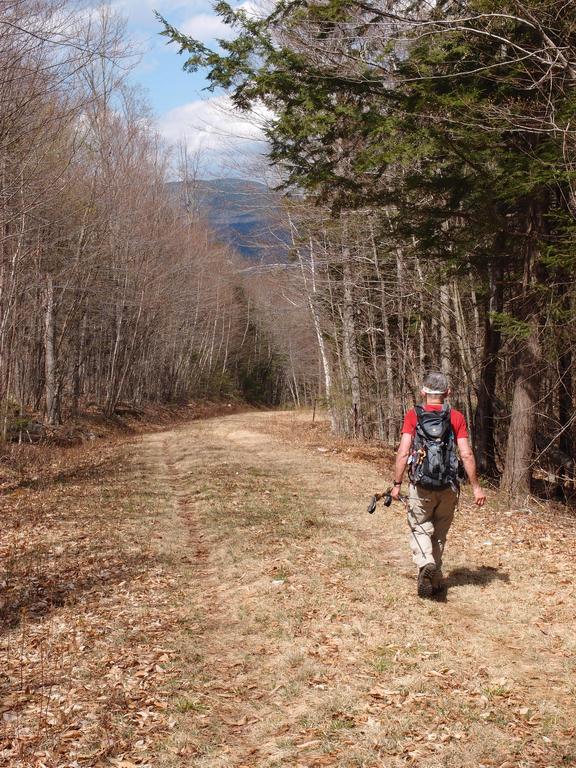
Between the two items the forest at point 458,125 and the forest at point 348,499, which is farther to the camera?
the forest at point 458,125

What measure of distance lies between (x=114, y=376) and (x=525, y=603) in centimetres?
2697

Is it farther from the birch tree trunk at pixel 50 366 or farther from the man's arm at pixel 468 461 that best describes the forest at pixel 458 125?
the birch tree trunk at pixel 50 366

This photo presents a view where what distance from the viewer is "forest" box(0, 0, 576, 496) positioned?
941cm

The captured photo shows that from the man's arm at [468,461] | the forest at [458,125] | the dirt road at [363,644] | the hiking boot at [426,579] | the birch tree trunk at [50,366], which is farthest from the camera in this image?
the birch tree trunk at [50,366]

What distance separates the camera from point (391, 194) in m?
10.9

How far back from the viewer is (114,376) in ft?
103

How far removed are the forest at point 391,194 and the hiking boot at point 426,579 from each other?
3.60 meters

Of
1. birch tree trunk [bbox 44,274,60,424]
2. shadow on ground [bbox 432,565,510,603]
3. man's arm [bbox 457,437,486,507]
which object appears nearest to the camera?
man's arm [bbox 457,437,486,507]

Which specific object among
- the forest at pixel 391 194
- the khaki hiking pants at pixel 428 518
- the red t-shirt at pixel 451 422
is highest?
the forest at pixel 391 194

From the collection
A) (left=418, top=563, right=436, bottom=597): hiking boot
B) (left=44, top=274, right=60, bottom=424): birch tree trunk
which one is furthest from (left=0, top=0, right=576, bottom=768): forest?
(left=44, top=274, right=60, bottom=424): birch tree trunk

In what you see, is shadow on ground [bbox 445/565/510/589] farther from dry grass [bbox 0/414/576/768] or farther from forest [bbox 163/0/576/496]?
forest [bbox 163/0/576/496]

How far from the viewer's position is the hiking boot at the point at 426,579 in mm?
6820

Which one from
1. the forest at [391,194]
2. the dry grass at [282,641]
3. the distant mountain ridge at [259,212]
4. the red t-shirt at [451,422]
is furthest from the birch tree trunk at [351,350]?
the red t-shirt at [451,422]

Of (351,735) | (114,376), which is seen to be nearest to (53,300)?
(114,376)
